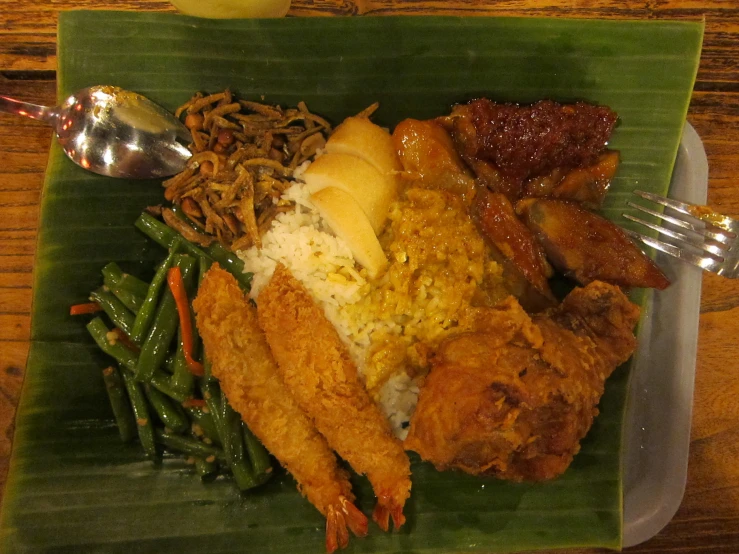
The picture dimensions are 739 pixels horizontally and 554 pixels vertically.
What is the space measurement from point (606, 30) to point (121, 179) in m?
2.88

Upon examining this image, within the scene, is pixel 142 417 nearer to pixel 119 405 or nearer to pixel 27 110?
pixel 119 405

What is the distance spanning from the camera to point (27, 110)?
2.54 metres

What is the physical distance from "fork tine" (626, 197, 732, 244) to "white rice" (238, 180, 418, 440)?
5.48ft

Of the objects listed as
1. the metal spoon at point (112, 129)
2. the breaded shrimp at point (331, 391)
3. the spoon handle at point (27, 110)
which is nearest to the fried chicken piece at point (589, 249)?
the breaded shrimp at point (331, 391)

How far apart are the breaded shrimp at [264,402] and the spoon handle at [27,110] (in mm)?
1300

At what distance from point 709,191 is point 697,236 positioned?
0.48 meters

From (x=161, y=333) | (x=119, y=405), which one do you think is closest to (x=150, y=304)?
(x=161, y=333)

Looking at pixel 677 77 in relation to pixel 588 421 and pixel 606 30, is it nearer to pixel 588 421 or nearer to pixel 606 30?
pixel 606 30

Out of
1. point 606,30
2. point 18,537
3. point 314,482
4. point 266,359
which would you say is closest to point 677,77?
point 606,30

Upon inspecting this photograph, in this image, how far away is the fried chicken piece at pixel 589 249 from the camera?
2445 millimetres

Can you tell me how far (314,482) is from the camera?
2365 millimetres

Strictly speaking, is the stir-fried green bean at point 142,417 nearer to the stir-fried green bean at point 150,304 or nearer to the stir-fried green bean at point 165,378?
the stir-fried green bean at point 165,378

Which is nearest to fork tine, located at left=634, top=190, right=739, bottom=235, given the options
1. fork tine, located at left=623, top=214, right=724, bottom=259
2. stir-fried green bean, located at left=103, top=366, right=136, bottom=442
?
fork tine, located at left=623, top=214, right=724, bottom=259

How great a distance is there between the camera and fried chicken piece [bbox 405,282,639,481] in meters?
1.96
